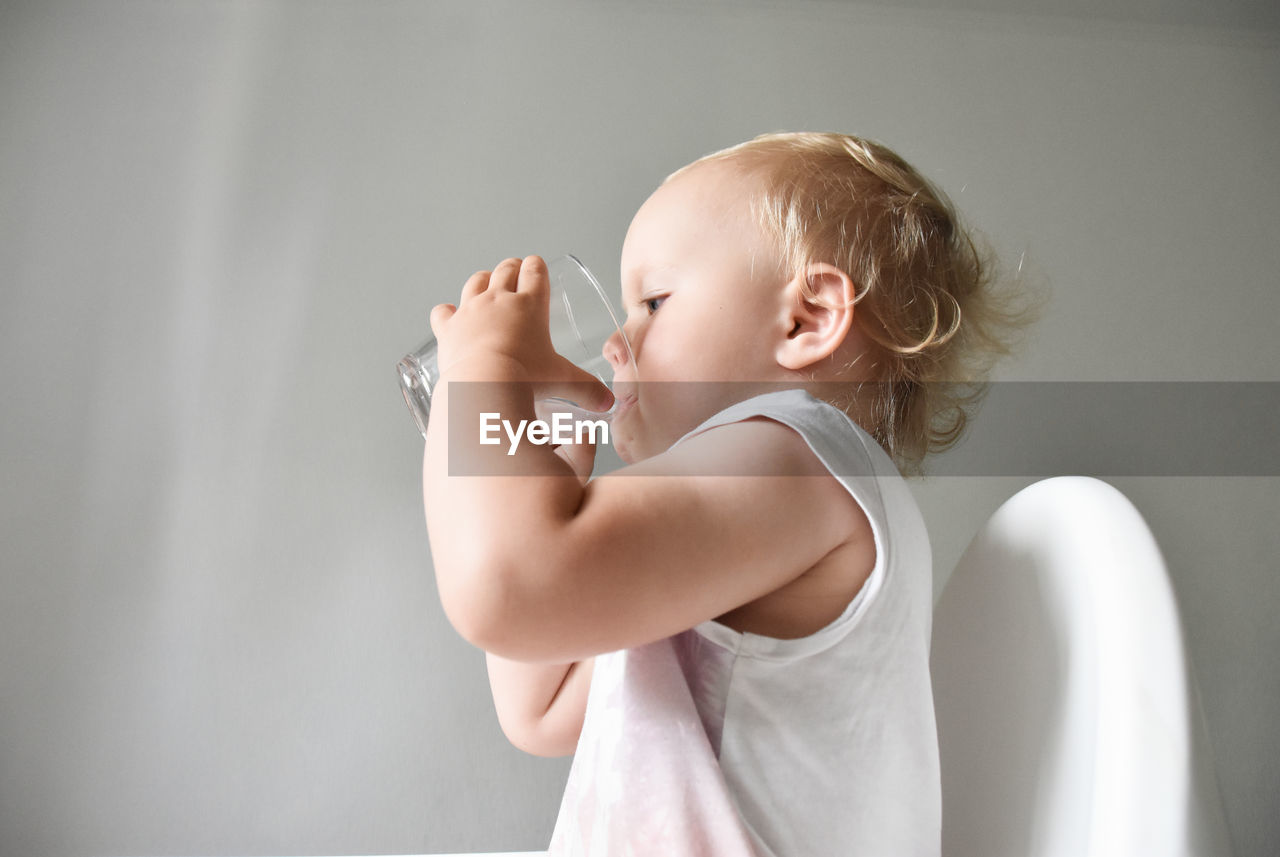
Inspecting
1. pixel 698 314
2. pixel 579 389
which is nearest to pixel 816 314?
pixel 698 314

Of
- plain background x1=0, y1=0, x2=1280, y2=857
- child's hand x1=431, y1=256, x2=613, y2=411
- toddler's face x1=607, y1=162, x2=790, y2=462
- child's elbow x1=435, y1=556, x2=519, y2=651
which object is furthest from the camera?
plain background x1=0, y1=0, x2=1280, y2=857

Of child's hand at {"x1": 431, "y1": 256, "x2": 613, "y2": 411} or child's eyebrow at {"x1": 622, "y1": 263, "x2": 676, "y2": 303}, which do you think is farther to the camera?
child's eyebrow at {"x1": 622, "y1": 263, "x2": 676, "y2": 303}

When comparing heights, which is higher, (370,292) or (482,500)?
(370,292)

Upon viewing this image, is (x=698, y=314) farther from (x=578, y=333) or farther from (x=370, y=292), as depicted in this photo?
(x=370, y=292)

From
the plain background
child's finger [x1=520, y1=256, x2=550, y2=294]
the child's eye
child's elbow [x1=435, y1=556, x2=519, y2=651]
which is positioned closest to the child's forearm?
child's elbow [x1=435, y1=556, x2=519, y2=651]

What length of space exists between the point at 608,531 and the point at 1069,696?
29 centimetres

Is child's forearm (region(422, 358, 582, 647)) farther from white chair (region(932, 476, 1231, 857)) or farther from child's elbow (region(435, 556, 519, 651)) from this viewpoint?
white chair (region(932, 476, 1231, 857))

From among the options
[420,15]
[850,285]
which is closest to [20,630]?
[420,15]

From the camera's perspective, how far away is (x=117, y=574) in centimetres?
119

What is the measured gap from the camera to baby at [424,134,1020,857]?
41 cm

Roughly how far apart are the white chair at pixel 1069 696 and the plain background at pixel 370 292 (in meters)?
0.71

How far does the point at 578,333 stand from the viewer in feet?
2.15

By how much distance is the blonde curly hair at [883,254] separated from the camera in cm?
67

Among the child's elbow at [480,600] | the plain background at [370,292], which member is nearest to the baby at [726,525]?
the child's elbow at [480,600]
